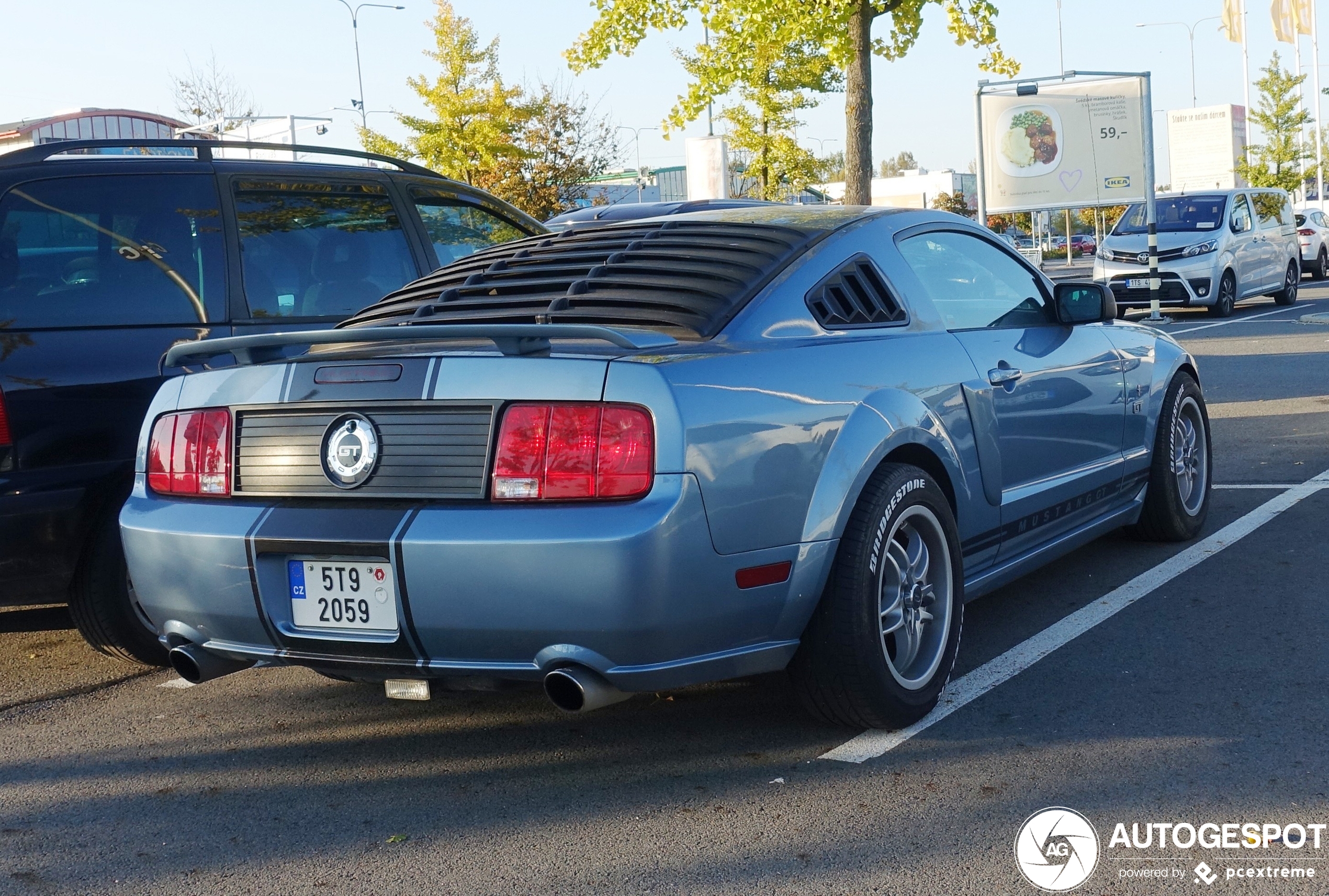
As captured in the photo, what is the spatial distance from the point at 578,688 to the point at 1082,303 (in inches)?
111

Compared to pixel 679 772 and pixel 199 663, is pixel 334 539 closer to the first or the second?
pixel 199 663

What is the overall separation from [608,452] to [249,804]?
1.35 m

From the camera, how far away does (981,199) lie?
19422 mm

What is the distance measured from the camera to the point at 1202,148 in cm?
6091

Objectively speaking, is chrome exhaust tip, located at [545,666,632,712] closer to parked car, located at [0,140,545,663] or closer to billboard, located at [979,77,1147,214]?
parked car, located at [0,140,545,663]

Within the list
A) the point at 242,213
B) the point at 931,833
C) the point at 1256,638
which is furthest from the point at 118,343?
the point at 1256,638

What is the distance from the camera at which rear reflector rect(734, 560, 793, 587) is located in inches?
132

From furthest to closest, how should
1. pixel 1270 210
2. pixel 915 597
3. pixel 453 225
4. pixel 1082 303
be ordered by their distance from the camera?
1. pixel 1270 210
2. pixel 453 225
3. pixel 1082 303
4. pixel 915 597

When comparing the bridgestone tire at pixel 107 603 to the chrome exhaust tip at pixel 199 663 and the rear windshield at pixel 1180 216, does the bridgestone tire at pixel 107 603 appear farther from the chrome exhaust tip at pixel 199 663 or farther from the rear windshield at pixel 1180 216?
the rear windshield at pixel 1180 216

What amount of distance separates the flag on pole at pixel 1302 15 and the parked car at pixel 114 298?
40616 mm

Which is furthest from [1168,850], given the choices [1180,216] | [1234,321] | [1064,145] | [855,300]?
[1180,216]

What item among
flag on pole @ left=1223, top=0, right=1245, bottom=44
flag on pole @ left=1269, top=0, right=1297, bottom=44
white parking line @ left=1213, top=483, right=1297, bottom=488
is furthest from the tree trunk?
flag on pole @ left=1223, top=0, right=1245, bottom=44

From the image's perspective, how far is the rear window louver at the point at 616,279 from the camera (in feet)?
12.4

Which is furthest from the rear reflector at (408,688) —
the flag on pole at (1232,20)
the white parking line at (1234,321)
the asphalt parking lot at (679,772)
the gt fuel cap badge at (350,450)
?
the flag on pole at (1232,20)
